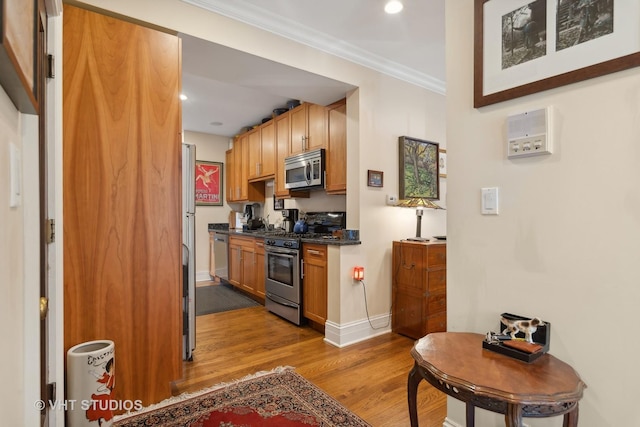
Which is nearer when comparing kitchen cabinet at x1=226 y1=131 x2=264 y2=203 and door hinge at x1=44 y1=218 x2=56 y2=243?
door hinge at x1=44 y1=218 x2=56 y2=243

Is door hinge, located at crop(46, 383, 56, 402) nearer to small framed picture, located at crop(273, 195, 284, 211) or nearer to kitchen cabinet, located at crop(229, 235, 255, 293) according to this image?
kitchen cabinet, located at crop(229, 235, 255, 293)

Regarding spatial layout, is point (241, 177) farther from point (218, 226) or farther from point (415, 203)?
point (415, 203)

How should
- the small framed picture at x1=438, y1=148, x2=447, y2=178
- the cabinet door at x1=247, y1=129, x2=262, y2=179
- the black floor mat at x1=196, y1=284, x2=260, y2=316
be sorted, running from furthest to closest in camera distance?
the cabinet door at x1=247, y1=129, x2=262, y2=179 < the black floor mat at x1=196, y1=284, x2=260, y2=316 < the small framed picture at x1=438, y1=148, x2=447, y2=178

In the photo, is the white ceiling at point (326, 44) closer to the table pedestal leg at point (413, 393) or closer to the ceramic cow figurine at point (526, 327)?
the ceramic cow figurine at point (526, 327)

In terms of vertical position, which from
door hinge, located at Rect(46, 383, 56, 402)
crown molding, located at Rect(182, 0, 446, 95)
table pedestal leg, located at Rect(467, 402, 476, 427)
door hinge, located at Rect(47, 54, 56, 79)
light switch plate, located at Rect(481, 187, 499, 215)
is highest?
A: crown molding, located at Rect(182, 0, 446, 95)

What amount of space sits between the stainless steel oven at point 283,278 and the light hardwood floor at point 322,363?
0.17 metres

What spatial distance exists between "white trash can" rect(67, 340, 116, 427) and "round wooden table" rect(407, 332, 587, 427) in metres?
1.53

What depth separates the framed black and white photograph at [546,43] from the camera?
113 centimetres

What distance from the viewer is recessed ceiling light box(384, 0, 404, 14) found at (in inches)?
91.0

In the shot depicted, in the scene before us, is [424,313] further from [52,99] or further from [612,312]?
[52,99]

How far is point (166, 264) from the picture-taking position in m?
2.02

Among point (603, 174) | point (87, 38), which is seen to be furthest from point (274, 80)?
point (603, 174)

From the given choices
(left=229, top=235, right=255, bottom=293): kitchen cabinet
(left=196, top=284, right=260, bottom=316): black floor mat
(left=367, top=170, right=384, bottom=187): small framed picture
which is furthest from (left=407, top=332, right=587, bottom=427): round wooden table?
(left=229, top=235, right=255, bottom=293): kitchen cabinet

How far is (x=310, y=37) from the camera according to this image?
2705mm
